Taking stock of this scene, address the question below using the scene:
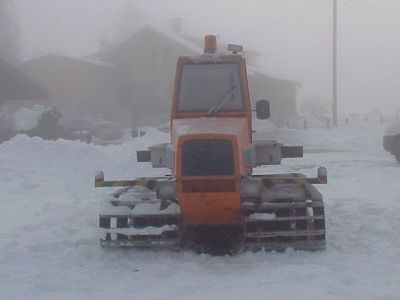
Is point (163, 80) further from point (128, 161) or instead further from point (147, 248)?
point (147, 248)

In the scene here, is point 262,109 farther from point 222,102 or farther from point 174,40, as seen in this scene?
point 174,40

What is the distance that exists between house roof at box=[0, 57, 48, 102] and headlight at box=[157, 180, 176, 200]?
1032 inches

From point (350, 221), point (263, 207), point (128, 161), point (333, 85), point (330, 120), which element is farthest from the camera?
point (330, 120)

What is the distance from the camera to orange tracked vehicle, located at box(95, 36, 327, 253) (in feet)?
25.8

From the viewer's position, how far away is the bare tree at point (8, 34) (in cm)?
6838

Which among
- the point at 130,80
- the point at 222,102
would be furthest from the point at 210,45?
the point at 130,80

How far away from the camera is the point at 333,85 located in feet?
151

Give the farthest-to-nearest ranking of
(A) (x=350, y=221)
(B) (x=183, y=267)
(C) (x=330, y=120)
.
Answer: (C) (x=330, y=120) < (A) (x=350, y=221) < (B) (x=183, y=267)

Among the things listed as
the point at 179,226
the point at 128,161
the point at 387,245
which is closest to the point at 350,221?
the point at 387,245

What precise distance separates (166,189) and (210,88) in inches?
83.6

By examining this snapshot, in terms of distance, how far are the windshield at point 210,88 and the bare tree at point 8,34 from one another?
60.6 meters

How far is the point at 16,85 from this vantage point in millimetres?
33031

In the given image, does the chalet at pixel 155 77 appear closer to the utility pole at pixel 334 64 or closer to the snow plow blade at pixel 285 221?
the utility pole at pixel 334 64

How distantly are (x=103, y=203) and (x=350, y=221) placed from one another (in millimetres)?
3890
